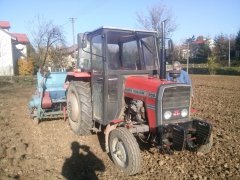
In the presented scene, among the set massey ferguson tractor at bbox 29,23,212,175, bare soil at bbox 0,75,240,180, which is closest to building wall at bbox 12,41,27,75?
bare soil at bbox 0,75,240,180

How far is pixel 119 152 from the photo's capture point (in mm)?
4887

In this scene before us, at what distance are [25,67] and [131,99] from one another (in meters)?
31.1

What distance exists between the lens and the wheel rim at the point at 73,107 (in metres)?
6.46

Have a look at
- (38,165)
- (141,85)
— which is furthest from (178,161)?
(38,165)

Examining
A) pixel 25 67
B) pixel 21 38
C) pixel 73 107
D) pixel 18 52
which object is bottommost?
pixel 73 107

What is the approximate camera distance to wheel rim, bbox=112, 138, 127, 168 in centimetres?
476

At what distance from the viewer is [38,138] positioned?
6578 millimetres

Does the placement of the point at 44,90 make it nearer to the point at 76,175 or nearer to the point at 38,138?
the point at 38,138

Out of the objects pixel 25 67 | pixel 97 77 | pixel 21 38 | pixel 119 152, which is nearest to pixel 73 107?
pixel 97 77

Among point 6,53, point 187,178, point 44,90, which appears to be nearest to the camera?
point 187,178

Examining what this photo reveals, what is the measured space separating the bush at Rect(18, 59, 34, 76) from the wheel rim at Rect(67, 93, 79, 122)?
29.2m

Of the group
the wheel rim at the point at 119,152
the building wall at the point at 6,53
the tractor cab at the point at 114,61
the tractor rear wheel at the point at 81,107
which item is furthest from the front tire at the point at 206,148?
the building wall at the point at 6,53

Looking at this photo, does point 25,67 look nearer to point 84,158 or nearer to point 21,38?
point 21,38

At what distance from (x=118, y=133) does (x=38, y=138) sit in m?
2.59
